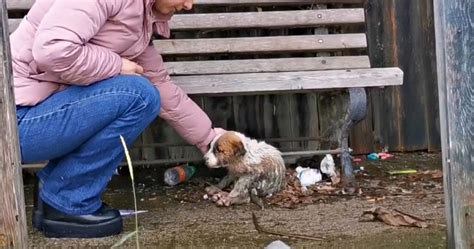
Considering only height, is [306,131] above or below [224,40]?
below

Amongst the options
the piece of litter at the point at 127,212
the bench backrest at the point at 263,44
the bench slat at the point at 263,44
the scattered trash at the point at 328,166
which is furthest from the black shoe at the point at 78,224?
the scattered trash at the point at 328,166

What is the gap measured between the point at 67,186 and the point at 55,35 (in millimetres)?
736

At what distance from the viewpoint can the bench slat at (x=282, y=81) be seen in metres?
4.30

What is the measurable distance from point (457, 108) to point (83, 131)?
61.1 inches

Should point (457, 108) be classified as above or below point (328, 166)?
above

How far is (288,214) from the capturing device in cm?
403

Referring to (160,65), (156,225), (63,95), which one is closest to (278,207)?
(156,225)

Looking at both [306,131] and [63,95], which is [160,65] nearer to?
[63,95]

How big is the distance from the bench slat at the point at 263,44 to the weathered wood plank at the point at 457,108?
1.90m

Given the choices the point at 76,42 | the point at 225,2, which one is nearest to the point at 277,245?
the point at 76,42

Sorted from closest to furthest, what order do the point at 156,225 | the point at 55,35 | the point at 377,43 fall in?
the point at 55,35 < the point at 156,225 < the point at 377,43

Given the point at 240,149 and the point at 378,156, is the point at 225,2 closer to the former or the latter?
the point at 240,149

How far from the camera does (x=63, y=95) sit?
3393mm

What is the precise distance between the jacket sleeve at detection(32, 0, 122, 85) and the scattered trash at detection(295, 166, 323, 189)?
5.77 ft
